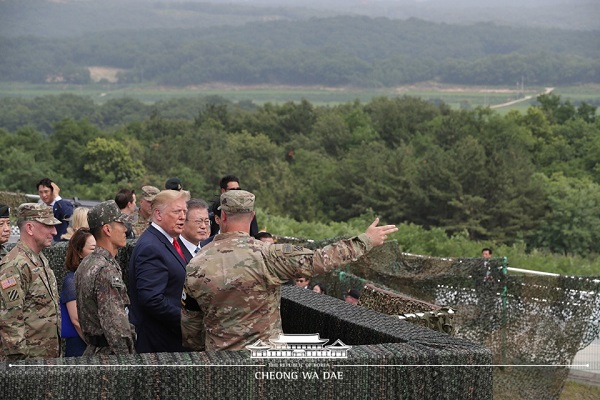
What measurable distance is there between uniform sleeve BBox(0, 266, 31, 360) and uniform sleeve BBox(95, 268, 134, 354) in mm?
623

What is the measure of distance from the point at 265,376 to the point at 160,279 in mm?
1869

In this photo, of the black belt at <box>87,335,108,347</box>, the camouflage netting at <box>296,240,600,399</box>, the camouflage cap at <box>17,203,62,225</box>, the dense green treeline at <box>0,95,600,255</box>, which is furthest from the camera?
the dense green treeline at <box>0,95,600,255</box>

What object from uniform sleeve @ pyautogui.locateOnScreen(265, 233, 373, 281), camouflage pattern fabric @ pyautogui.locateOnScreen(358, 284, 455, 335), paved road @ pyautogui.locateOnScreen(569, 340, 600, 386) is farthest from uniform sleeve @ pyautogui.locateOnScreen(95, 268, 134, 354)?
paved road @ pyautogui.locateOnScreen(569, 340, 600, 386)

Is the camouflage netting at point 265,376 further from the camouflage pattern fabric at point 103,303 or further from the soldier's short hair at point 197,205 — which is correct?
the soldier's short hair at point 197,205

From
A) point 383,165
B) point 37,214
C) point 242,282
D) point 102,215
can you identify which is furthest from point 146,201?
point 383,165

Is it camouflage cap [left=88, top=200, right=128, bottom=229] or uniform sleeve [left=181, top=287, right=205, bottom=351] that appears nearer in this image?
uniform sleeve [left=181, top=287, right=205, bottom=351]

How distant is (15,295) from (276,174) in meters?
78.0

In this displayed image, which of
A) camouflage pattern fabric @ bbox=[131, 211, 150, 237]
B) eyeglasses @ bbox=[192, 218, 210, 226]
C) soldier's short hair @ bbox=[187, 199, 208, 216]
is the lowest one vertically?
camouflage pattern fabric @ bbox=[131, 211, 150, 237]

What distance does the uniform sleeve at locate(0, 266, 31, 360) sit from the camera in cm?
652

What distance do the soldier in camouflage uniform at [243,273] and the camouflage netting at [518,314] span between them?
617 centimetres

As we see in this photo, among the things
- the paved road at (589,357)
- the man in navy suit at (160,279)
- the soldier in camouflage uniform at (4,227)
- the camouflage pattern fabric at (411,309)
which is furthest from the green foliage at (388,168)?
the man in navy suit at (160,279)

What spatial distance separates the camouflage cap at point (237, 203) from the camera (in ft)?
19.1

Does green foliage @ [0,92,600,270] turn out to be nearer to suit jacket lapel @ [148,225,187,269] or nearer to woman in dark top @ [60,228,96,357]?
woman in dark top @ [60,228,96,357]

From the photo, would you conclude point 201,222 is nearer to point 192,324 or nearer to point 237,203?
point 192,324
